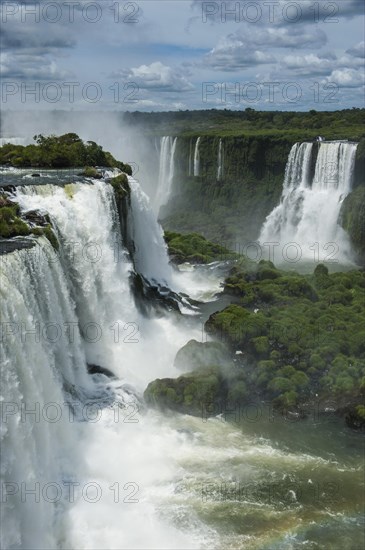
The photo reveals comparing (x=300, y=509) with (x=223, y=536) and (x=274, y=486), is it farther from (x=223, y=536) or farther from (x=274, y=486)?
(x=223, y=536)

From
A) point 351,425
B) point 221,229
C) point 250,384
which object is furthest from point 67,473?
point 221,229

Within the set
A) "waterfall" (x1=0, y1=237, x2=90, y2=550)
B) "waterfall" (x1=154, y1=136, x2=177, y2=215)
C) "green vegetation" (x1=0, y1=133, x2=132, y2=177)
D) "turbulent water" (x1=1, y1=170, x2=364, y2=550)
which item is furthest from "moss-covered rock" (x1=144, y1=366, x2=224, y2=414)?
"waterfall" (x1=154, y1=136, x2=177, y2=215)

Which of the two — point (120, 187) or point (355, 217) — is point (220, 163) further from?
point (120, 187)

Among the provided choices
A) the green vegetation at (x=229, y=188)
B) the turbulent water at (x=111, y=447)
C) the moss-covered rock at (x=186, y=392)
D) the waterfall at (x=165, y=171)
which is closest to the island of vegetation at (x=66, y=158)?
the turbulent water at (x=111, y=447)

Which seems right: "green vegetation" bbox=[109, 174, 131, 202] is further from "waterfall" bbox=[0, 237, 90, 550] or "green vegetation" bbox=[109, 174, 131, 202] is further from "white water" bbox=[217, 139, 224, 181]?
"white water" bbox=[217, 139, 224, 181]

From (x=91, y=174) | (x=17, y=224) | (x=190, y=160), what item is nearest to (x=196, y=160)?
(x=190, y=160)

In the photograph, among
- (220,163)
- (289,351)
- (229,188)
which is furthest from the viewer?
(220,163)
